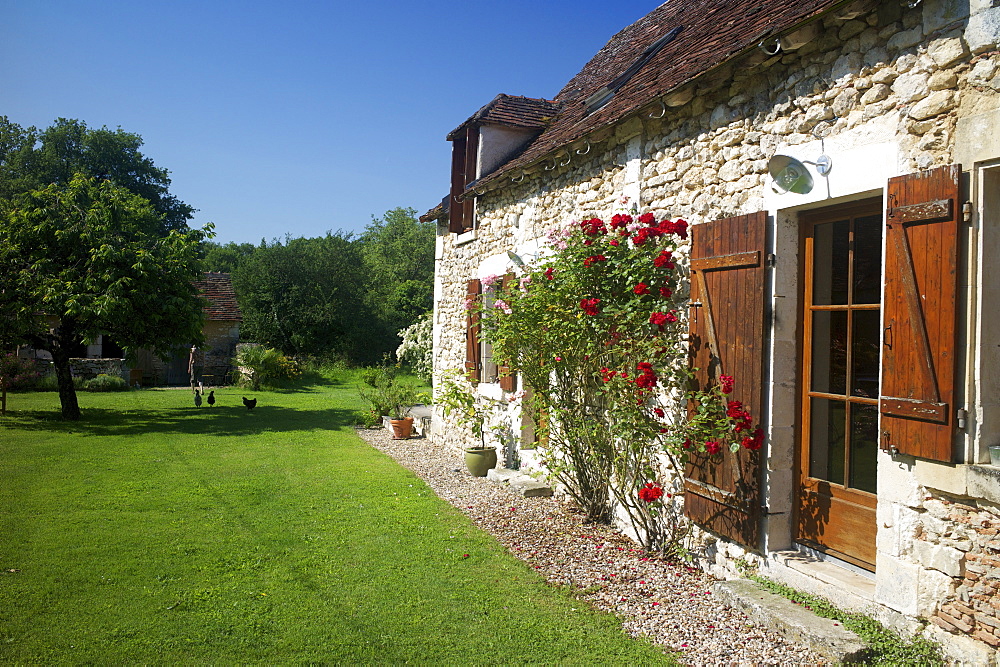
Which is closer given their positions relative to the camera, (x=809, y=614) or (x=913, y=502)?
(x=913, y=502)

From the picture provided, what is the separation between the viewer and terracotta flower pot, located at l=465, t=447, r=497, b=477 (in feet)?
25.9

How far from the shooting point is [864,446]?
3.54m

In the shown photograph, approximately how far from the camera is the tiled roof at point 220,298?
2266cm

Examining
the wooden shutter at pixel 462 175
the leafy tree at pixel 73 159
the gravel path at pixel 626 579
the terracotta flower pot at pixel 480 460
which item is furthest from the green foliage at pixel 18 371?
the leafy tree at pixel 73 159

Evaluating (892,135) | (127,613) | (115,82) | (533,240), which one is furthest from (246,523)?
(115,82)

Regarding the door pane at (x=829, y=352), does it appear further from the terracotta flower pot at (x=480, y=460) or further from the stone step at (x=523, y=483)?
the terracotta flower pot at (x=480, y=460)

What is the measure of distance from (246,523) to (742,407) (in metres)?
4.52

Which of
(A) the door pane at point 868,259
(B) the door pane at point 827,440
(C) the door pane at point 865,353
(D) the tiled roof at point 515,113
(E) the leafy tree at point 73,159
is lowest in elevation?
(B) the door pane at point 827,440

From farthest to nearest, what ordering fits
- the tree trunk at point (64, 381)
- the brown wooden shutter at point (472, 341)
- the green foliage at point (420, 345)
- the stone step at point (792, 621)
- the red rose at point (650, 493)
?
the green foliage at point (420, 345) → the tree trunk at point (64, 381) → the brown wooden shutter at point (472, 341) → the red rose at point (650, 493) → the stone step at point (792, 621)

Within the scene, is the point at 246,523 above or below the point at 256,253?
below

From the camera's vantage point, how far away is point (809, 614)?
3.34 m

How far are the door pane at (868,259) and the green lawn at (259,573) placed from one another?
2341mm

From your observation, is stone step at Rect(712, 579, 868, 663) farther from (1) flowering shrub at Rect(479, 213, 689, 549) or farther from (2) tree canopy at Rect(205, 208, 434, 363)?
(2) tree canopy at Rect(205, 208, 434, 363)

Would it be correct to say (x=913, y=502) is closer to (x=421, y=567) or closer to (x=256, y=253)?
(x=421, y=567)
